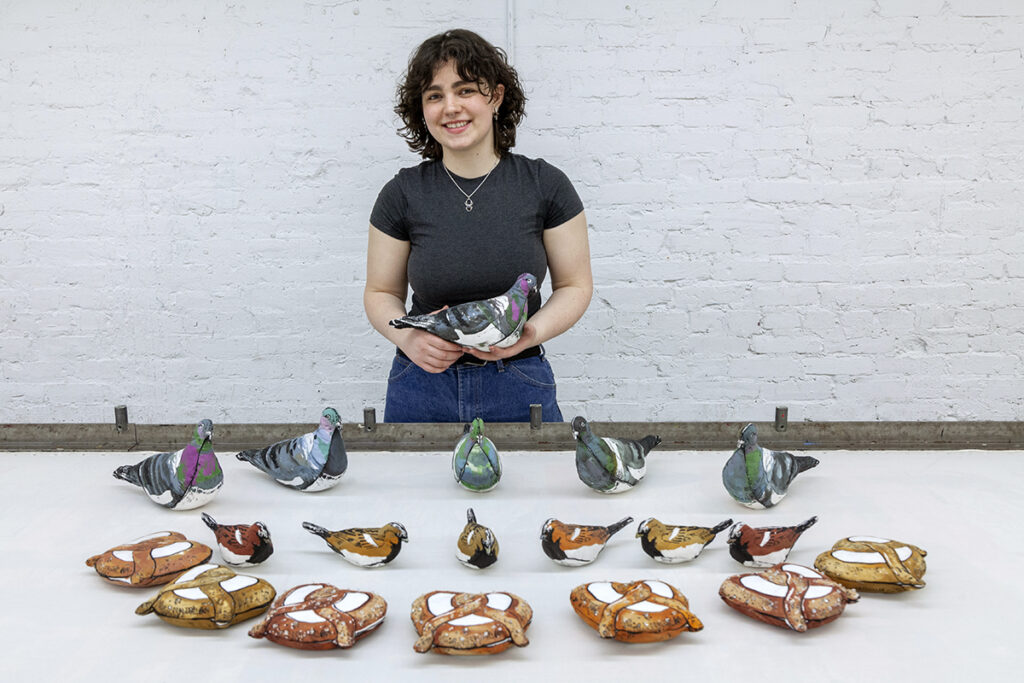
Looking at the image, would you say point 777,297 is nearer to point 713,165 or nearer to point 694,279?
point 694,279

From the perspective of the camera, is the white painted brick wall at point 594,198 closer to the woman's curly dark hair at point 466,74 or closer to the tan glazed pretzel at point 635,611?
the woman's curly dark hair at point 466,74

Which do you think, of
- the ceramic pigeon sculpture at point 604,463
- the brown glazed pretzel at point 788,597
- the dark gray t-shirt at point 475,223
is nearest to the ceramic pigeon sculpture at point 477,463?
the ceramic pigeon sculpture at point 604,463

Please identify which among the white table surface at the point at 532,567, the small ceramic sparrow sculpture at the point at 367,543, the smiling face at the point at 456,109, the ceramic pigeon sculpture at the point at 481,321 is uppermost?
the smiling face at the point at 456,109

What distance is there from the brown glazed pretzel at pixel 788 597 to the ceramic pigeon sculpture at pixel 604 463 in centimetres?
29

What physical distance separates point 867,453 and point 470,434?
2.14 feet

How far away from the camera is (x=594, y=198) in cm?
251

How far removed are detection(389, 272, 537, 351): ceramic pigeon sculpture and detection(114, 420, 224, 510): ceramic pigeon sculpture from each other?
32 cm

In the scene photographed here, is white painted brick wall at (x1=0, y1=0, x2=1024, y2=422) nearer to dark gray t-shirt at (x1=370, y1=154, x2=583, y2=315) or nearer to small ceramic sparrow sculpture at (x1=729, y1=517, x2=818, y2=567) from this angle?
dark gray t-shirt at (x1=370, y1=154, x2=583, y2=315)

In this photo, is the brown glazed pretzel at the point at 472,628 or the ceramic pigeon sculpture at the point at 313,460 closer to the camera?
the brown glazed pretzel at the point at 472,628

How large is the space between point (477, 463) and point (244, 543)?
34 cm

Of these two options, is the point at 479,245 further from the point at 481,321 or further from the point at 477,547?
the point at 477,547

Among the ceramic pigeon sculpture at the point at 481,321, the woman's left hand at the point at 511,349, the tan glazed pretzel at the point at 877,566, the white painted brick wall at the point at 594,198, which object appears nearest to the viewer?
the tan glazed pretzel at the point at 877,566

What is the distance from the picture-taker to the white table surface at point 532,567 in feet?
2.53

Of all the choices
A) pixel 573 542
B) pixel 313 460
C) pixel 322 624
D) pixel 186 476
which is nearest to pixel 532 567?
pixel 573 542
